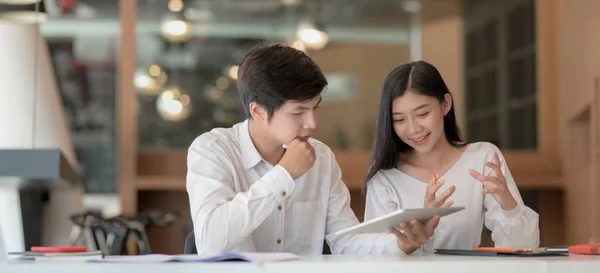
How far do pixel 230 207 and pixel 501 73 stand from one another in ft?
17.9

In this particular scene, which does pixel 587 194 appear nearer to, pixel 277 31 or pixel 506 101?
pixel 506 101

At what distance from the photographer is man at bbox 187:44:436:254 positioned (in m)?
2.10

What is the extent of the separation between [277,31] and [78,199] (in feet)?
8.51

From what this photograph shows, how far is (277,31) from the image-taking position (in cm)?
749

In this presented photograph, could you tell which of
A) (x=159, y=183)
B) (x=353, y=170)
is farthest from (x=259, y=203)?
(x=353, y=170)

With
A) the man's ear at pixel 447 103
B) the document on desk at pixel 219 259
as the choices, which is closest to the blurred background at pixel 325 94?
the man's ear at pixel 447 103

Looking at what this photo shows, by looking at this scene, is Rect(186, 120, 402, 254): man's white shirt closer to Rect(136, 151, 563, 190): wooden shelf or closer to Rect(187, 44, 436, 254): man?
Rect(187, 44, 436, 254): man

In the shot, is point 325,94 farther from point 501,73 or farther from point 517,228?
point 517,228

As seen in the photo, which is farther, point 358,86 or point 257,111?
point 358,86

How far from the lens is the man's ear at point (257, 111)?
7.53ft

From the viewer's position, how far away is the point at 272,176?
6.88ft

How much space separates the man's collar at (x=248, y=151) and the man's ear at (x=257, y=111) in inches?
2.4

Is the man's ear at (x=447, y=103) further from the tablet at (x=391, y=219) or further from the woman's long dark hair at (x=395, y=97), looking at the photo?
the tablet at (x=391, y=219)

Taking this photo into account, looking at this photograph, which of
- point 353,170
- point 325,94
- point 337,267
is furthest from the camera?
point 353,170
